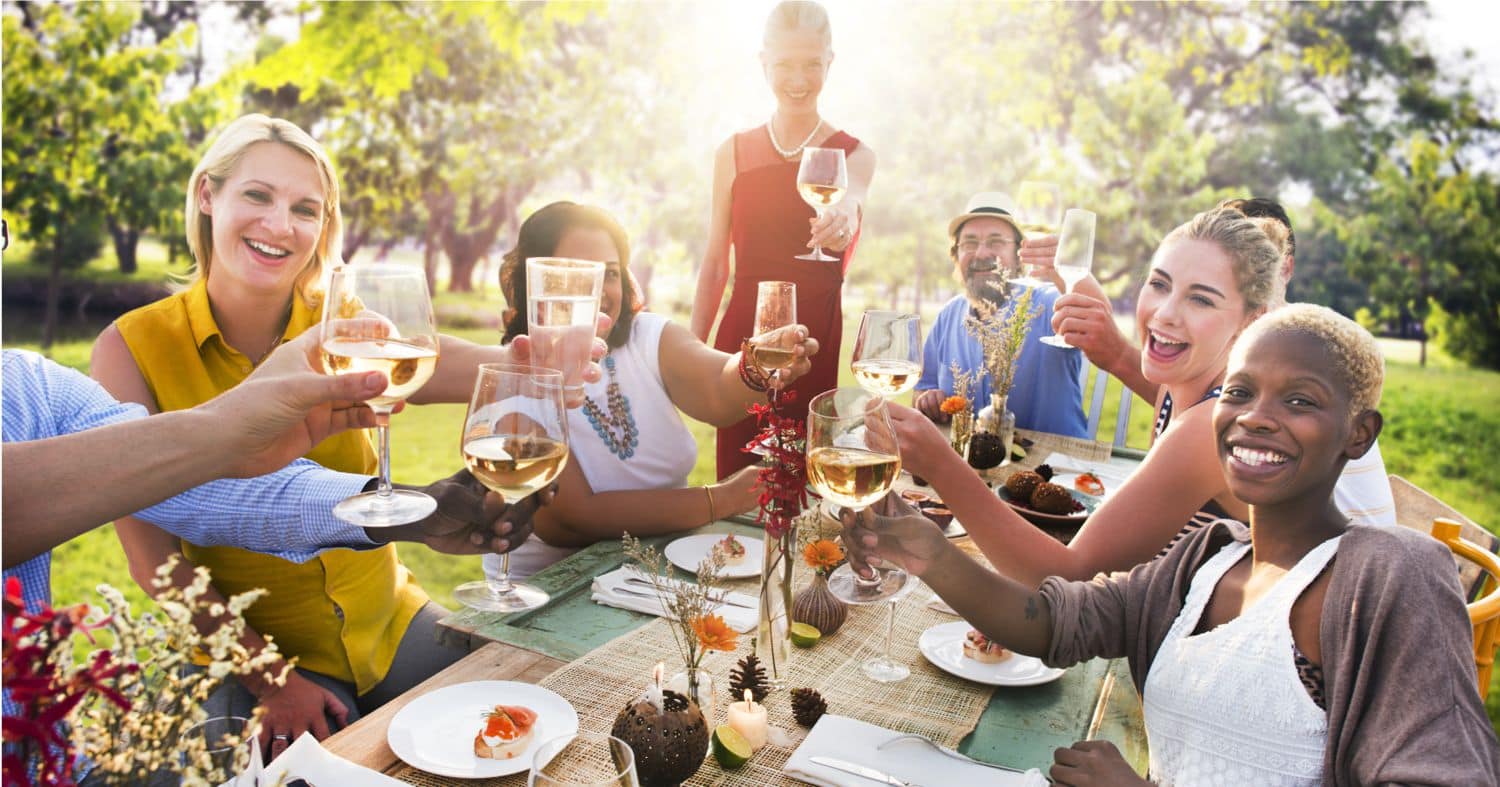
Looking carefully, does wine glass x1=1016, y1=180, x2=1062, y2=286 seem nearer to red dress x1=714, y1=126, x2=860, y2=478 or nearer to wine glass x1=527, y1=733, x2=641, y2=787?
red dress x1=714, y1=126, x2=860, y2=478

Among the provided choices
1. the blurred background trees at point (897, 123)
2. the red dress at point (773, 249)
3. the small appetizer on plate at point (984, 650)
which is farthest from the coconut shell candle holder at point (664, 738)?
the blurred background trees at point (897, 123)

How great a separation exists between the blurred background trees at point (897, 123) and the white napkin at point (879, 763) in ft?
26.1

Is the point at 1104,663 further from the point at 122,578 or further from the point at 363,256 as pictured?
the point at 363,256

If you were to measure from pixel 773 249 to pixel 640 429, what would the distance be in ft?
4.97

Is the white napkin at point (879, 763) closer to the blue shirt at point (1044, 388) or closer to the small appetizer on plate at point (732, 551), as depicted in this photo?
the small appetizer on plate at point (732, 551)

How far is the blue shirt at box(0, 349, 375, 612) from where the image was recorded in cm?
194

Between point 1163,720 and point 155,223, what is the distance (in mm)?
11656

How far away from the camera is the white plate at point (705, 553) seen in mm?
2316

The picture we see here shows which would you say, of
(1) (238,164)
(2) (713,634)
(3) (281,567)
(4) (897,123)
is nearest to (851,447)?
(2) (713,634)

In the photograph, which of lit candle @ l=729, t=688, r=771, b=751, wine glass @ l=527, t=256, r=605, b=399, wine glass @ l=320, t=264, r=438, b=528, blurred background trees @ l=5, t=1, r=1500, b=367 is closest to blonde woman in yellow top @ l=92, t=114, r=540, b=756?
wine glass @ l=527, t=256, r=605, b=399

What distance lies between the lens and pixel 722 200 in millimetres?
4531

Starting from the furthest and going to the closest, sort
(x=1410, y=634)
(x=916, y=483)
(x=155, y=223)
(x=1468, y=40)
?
(x=1468, y=40) → (x=155, y=223) → (x=916, y=483) → (x=1410, y=634)

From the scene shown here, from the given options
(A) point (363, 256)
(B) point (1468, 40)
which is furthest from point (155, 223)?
(B) point (1468, 40)

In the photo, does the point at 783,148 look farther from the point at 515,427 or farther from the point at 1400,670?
the point at 1400,670
